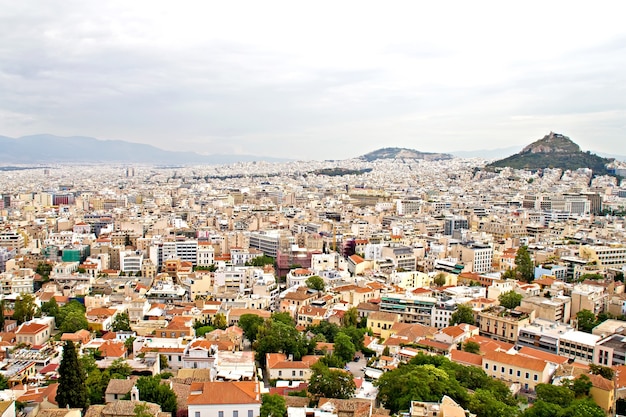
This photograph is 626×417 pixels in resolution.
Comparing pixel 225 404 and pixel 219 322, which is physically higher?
pixel 225 404

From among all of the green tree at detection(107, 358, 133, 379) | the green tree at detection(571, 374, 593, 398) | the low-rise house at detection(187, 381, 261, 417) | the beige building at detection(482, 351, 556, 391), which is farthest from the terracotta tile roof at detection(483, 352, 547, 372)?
the green tree at detection(107, 358, 133, 379)

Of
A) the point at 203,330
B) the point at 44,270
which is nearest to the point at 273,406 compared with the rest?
the point at 203,330

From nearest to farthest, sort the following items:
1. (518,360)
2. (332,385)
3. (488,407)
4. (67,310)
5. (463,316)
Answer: (488,407), (332,385), (518,360), (463,316), (67,310)

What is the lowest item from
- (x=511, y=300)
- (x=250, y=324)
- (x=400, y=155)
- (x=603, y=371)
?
(x=250, y=324)

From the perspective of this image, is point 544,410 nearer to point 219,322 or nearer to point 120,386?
point 120,386

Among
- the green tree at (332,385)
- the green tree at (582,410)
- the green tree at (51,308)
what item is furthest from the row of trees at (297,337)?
the green tree at (51,308)

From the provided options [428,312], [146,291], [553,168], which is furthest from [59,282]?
[553,168]
